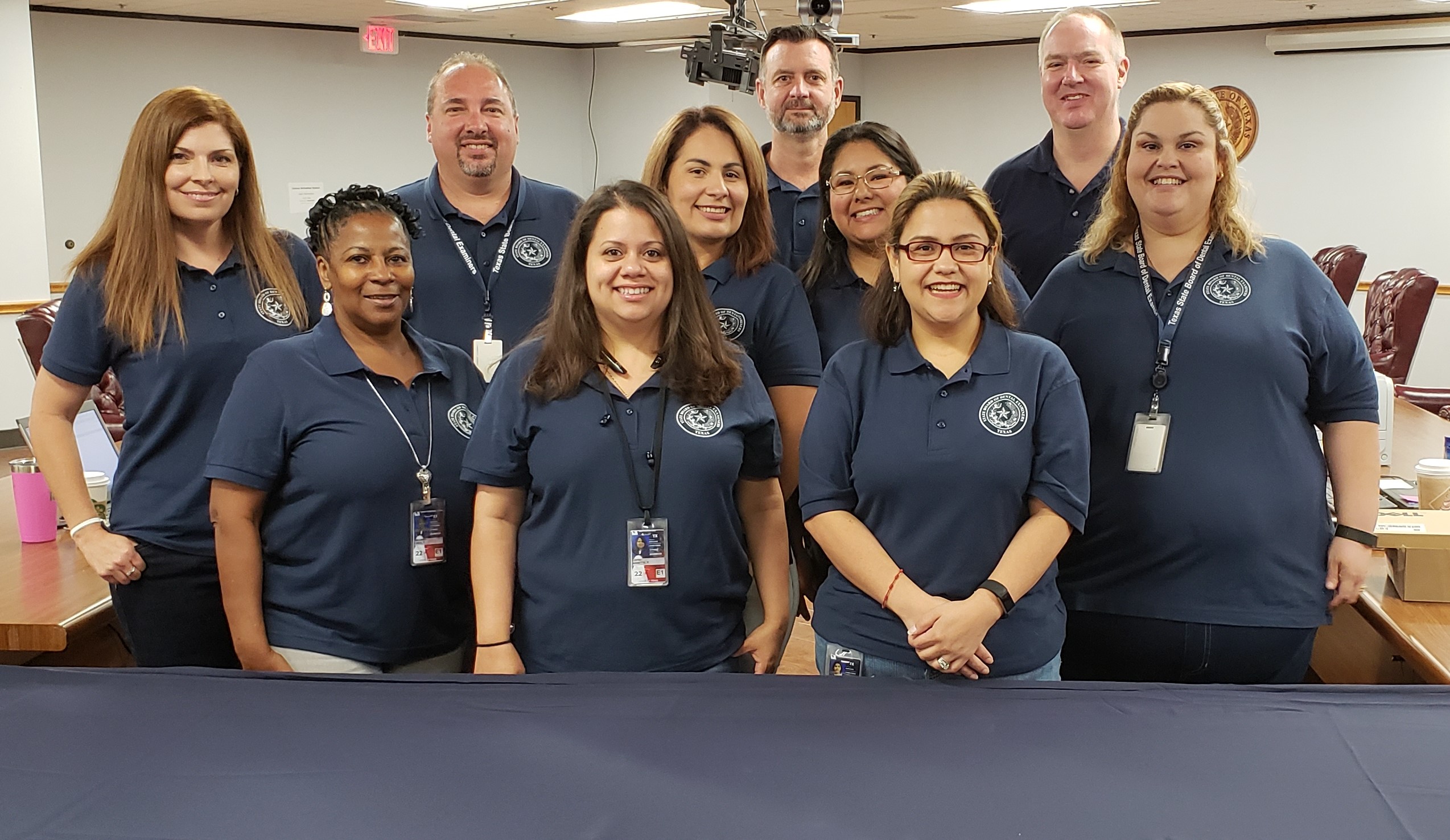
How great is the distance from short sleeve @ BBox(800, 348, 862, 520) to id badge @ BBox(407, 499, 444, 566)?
0.64 metres

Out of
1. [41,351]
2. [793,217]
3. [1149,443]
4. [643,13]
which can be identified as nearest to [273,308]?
[793,217]

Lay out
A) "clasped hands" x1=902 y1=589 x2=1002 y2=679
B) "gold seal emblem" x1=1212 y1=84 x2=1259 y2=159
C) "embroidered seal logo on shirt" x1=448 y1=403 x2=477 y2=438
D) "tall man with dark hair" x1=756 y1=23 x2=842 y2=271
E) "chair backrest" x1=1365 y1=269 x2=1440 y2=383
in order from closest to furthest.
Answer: "clasped hands" x1=902 y1=589 x2=1002 y2=679
"embroidered seal logo on shirt" x1=448 y1=403 x2=477 y2=438
"tall man with dark hair" x1=756 y1=23 x2=842 y2=271
"chair backrest" x1=1365 y1=269 x2=1440 y2=383
"gold seal emblem" x1=1212 y1=84 x2=1259 y2=159

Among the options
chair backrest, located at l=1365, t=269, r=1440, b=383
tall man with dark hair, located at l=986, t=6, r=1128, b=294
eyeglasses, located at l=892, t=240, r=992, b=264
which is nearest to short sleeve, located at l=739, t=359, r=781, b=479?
eyeglasses, located at l=892, t=240, r=992, b=264

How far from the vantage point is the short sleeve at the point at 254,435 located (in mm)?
2010

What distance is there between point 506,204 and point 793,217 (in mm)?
676

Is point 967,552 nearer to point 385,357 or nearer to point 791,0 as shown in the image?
point 385,357

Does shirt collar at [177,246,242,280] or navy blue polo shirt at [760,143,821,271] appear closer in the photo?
shirt collar at [177,246,242,280]

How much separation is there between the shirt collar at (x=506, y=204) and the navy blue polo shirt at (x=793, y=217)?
1.82 ft

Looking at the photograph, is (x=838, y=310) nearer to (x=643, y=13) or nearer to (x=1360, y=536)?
(x=1360, y=536)

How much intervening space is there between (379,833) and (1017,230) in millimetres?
2112

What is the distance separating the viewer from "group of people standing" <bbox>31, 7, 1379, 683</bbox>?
193cm

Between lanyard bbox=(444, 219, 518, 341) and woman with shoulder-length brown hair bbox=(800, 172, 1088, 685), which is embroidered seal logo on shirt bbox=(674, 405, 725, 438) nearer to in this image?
woman with shoulder-length brown hair bbox=(800, 172, 1088, 685)

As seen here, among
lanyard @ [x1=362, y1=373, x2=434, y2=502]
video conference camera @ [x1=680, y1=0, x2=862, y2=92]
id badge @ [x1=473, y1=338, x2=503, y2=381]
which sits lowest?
lanyard @ [x1=362, y1=373, x2=434, y2=502]

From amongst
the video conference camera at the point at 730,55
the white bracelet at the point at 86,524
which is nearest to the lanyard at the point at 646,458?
the white bracelet at the point at 86,524
